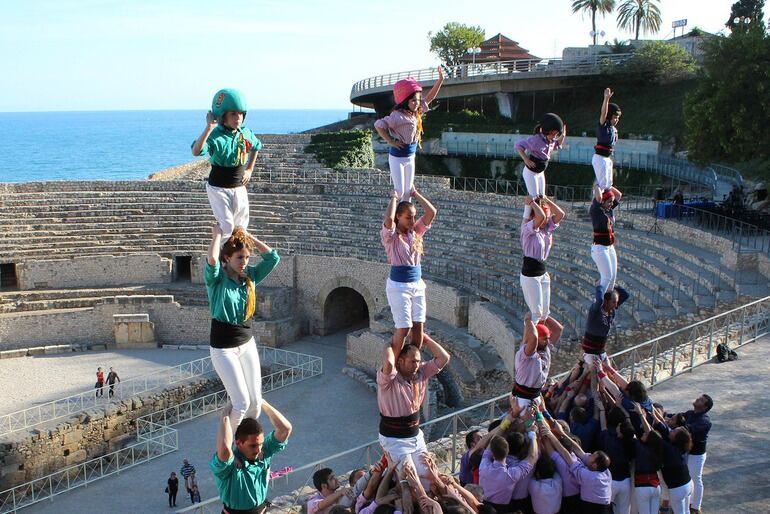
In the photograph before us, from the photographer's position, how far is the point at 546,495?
7.46 meters

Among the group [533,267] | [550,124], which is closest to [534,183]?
[550,124]

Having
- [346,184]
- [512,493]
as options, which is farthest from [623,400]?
[346,184]

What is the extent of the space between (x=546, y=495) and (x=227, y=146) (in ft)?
14.3

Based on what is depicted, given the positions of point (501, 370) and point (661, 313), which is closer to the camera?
point (661, 313)

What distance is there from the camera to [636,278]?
62.6 feet

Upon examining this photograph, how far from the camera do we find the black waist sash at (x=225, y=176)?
6.71 metres

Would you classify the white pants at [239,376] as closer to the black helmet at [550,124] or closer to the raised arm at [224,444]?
the raised arm at [224,444]

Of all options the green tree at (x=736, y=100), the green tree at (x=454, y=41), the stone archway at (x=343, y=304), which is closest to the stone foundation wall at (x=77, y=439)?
the stone archway at (x=343, y=304)

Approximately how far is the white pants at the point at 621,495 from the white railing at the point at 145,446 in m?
12.0

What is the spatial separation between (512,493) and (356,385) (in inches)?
A: 565

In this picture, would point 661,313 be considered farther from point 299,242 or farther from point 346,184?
point 346,184

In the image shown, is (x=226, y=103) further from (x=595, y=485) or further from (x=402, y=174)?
(x=595, y=485)

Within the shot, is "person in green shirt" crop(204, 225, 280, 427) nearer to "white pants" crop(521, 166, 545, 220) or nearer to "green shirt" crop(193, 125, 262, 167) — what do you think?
"green shirt" crop(193, 125, 262, 167)

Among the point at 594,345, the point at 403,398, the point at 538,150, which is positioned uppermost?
the point at 538,150
